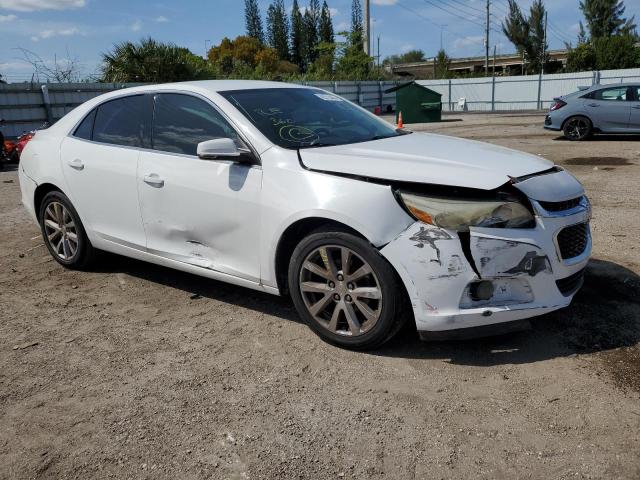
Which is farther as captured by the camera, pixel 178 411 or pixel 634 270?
pixel 634 270

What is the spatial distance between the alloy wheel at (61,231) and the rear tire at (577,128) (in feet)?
43.8

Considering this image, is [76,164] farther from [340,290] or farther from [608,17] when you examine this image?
[608,17]

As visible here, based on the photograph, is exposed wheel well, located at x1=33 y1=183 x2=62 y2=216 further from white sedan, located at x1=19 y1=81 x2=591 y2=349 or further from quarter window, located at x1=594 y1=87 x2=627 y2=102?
quarter window, located at x1=594 y1=87 x2=627 y2=102

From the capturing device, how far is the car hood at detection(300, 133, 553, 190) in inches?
122

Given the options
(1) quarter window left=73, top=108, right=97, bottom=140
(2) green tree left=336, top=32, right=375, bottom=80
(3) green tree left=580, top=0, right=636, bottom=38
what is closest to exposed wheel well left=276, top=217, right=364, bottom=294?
(1) quarter window left=73, top=108, right=97, bottom=140

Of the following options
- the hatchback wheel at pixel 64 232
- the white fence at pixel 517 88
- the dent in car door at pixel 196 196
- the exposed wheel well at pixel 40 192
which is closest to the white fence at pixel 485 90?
the white fence at pixel 517 88

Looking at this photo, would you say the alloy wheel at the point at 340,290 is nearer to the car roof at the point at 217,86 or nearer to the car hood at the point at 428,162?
the car hood at the point at 428,162

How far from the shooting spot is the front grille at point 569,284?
3246 millimetres

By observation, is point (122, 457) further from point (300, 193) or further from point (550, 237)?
point (550, 237)

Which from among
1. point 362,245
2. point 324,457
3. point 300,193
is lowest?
point 324,457

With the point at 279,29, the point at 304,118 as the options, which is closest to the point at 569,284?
the point at 304,118

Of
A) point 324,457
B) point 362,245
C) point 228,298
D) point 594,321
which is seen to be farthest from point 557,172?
point 228,298

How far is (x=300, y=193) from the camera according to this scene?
338 cm

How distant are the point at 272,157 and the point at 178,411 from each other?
1.61 m
